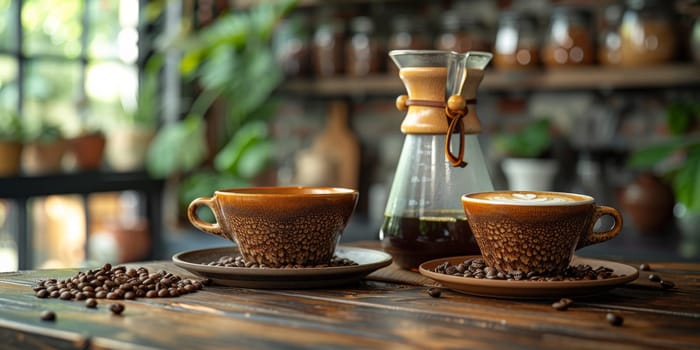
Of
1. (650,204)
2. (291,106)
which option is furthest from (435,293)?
(291,106)

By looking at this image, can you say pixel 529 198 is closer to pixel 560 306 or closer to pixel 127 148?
pixel 560 306

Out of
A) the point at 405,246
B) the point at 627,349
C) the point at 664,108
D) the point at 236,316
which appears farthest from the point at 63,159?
the point at 627,349

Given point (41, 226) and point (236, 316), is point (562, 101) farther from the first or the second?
point (236, 316)

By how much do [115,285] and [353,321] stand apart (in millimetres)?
332

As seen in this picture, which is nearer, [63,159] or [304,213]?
[304,213]

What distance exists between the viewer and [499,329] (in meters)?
0.85

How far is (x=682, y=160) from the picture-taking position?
2.99 meters

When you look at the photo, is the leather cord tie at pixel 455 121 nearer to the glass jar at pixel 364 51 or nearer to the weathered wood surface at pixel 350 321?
the weathered wood surface at pixel 350 321

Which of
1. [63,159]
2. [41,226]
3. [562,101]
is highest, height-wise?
[562,101]

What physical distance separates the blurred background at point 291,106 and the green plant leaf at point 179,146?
10 millimetres

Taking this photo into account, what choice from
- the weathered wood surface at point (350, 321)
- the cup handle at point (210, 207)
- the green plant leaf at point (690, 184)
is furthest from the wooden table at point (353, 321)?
the green plant leaf at point (690, 184)

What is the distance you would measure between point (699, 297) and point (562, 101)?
2382 mm

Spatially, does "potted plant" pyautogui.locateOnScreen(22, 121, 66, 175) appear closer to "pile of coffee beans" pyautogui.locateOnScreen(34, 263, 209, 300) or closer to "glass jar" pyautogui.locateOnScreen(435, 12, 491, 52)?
"glass jar" pyautogui.locateOnScreen(435, 12, 491, 52)

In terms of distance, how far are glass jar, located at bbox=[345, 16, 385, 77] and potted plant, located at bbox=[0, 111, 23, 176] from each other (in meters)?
1.25
